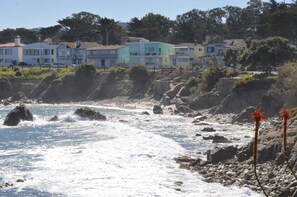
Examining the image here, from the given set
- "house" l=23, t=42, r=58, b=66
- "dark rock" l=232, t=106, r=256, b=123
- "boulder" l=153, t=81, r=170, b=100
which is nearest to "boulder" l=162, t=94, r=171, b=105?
"boulder" l=153, t=81, r=170, b=100

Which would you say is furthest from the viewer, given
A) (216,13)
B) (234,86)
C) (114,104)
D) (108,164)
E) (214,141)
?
(216,13)

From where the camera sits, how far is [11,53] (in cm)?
11944

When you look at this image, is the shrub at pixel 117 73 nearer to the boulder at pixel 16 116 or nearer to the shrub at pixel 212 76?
the shrub at pixel 212 76

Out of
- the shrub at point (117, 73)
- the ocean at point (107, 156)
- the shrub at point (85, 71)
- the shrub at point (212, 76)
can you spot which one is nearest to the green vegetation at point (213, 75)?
the shrub at point (212, 76)

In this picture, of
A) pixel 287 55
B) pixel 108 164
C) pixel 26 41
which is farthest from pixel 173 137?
pixel 26 41

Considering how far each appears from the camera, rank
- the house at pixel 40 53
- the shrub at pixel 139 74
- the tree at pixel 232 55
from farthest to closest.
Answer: the house at pixel 40 53
the shrub at pixel 139 74
the tree at pixel 232 55

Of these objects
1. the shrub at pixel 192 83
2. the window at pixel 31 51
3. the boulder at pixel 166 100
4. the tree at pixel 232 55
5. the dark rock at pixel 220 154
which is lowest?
the dark rock at pixel 220 154

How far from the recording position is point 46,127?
55.7 m

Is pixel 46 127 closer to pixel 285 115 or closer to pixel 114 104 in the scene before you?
pixel 114 104

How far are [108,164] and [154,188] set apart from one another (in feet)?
24.3

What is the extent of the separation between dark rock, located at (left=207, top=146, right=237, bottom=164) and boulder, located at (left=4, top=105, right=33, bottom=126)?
102 ft

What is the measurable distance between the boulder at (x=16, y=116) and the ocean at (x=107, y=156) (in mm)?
837

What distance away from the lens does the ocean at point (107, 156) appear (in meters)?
27.4

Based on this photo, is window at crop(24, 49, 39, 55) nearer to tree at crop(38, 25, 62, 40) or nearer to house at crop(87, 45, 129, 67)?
tree at crop(38, 25, 62, 40)
